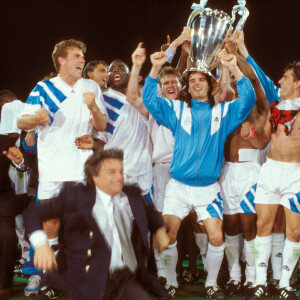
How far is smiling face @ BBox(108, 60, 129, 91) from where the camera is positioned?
4.75m

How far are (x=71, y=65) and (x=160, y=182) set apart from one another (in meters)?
1.24

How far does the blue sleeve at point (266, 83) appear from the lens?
4469 mm

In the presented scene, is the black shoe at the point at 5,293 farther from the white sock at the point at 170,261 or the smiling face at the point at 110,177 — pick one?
the smiling face at the point at 110,177

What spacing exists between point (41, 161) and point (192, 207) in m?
1.21

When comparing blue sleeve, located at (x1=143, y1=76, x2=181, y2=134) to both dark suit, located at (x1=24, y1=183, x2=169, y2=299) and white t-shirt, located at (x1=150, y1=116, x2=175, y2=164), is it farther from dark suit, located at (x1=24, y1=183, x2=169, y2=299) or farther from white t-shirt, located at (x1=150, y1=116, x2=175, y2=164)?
dark suit, located at (x1=24, y1=183, x2=169, y2=299)

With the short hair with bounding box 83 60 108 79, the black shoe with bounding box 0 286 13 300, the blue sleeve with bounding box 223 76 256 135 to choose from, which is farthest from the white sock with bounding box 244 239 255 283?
the short hair with bounding box 83 60 108 79

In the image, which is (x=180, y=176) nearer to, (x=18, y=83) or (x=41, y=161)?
(x=41, y=161)

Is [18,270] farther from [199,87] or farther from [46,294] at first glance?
[199,87]

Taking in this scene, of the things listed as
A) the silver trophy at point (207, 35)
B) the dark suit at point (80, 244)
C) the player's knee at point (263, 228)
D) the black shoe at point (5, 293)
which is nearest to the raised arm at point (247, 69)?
the silver trophy at point (207, 35)

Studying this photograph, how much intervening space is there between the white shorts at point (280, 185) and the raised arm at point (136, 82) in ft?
3.67

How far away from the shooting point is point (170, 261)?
13.4 ft

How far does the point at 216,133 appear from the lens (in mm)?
4039

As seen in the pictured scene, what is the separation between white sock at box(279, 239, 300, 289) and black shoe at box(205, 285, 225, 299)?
1.44ft

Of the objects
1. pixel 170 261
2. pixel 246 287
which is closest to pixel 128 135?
pixel 170 261
